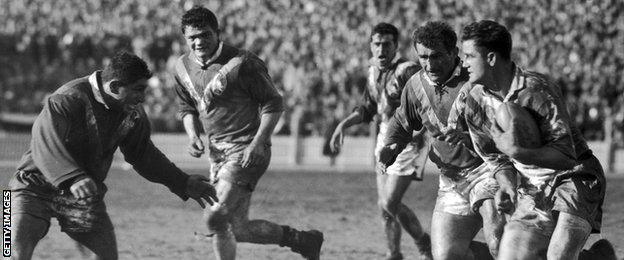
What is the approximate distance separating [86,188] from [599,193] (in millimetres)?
2748

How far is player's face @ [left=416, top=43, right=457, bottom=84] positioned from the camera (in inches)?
285

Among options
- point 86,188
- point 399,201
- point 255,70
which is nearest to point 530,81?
point 86,188

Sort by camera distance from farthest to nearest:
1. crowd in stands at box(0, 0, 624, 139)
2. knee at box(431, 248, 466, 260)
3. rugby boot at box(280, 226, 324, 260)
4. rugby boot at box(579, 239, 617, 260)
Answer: crowd in stands at box(0, 0, 624, 139) < rugby boot at box(280, 226, 324, 260) < knee at box(431, 248, 466, 260) < rugby boot at box(579, 239, 617, 260)

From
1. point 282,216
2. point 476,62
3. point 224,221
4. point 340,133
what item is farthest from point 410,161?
point 282,216

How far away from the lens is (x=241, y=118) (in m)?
8.75

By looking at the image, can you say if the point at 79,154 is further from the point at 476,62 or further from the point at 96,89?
the point at 476,62

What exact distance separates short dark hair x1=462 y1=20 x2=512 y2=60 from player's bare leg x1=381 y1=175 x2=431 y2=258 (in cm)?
381

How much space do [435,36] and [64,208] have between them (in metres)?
2.50

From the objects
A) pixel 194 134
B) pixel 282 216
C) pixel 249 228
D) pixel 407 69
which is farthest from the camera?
pixel 282 216

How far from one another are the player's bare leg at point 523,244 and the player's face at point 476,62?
783mm

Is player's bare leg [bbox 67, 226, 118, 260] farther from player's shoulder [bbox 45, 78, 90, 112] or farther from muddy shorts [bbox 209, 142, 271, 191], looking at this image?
muddy shorts [bbox 209, 142, 271, 191]

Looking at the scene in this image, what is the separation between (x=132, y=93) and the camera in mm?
6633

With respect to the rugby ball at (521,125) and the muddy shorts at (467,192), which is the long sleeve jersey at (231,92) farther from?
the rugby ball at (521,125)

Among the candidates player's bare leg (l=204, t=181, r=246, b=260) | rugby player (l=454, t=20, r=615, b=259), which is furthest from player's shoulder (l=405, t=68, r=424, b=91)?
player's bare leg (l=204, t=181, r=246, b=260)
